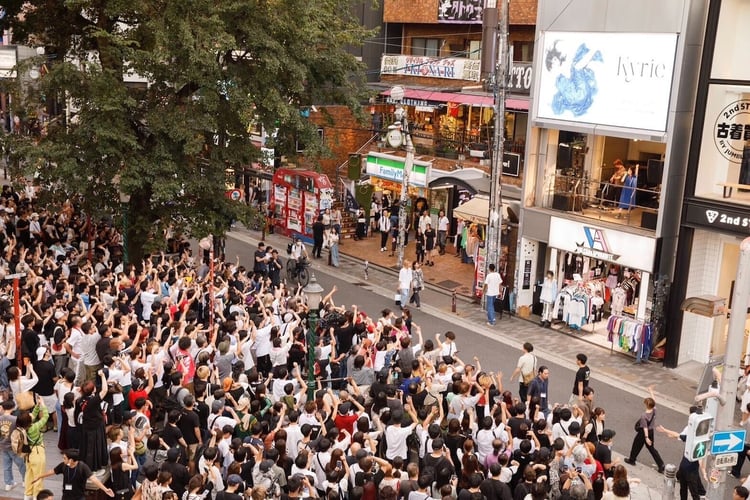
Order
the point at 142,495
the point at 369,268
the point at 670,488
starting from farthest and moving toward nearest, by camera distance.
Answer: the point at 369,268 → the point at 670,488 → the point at 142,495

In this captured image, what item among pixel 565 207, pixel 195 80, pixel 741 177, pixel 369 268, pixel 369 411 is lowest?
pixel 369 268

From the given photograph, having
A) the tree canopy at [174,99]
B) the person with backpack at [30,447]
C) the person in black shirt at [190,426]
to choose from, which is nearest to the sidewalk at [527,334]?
the tree canopy at [174,99]

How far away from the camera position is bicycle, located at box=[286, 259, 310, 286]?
79.3 ft

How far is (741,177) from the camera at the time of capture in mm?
18078

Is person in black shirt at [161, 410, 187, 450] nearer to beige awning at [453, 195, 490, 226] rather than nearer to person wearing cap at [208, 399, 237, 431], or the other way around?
person wearing cap at [208, 399, 237, 431]

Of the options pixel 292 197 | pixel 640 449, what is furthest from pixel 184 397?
pixel 292 197

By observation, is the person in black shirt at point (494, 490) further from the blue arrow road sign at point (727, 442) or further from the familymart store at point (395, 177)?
the familymart store at point (395, 177)

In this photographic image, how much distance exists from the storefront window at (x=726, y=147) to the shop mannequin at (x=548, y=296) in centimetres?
439

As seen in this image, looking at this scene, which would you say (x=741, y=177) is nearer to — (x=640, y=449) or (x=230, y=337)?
(x=640, y=449)

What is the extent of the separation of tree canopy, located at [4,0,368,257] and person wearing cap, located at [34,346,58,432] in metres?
7.30

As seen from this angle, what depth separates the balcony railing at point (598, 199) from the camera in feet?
67.3

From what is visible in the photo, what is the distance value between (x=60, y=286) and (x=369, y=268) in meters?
12.4

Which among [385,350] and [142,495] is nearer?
[142,495]

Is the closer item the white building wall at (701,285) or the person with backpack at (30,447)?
the person with backpack at (30,447)
